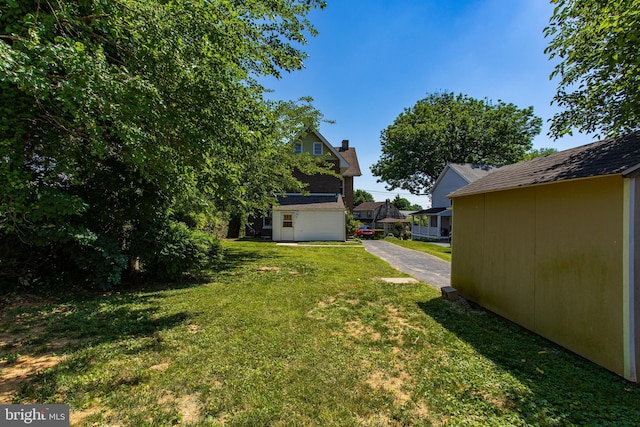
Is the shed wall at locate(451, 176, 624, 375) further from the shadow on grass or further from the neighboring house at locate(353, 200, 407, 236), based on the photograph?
the neighboring house at locate(353, 200, 407, 236)

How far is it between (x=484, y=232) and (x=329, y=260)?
711 cm

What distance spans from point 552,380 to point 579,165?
3.21 metres

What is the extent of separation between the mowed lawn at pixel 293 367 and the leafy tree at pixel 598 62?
4.64 m

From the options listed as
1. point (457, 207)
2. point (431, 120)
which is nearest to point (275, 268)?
point (457, 207)

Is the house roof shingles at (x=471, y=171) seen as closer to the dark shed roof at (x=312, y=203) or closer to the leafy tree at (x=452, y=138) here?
the leafy tree at (x=452, y=138)

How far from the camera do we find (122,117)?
376 centimetres

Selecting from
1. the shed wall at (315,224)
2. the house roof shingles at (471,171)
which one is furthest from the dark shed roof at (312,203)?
the house roof shingles at (471,171)

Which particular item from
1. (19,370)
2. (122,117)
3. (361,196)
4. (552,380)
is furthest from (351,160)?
(361,196)

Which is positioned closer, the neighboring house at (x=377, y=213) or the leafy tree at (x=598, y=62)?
the leafy tree at (x=598, y=62)

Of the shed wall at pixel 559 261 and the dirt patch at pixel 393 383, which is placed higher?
the shed wall at pixel 559 261

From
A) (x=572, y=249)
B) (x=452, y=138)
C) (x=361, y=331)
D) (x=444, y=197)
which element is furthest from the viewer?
(x=452, y=138)

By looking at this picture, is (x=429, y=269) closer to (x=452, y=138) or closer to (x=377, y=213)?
(x=452, y=138)

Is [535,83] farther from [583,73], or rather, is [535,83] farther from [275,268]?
[275,268]

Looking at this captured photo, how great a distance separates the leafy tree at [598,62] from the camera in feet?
14.4
